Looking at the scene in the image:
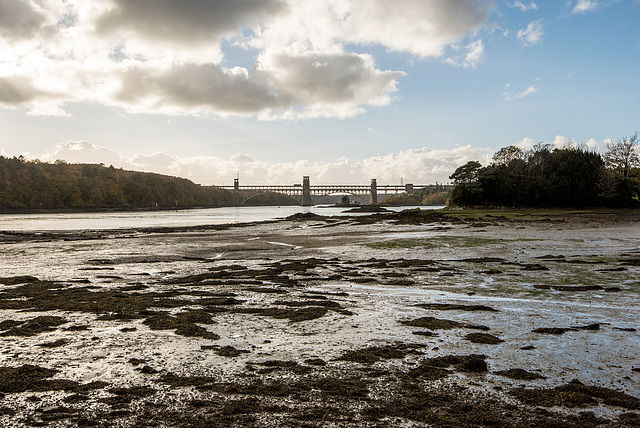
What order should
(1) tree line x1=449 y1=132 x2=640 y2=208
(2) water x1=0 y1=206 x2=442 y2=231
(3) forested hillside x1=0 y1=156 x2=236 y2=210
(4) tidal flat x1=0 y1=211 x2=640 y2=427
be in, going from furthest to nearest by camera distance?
1. (3) forested hillside x1=0 y1=156 x2=236 y2=210
2. (1) tree line x1=449 y1=132 x2=640 y2=208
3. (2) water x1=0 y1=206 x2=442 y2=231
4. (4) tidal flat x1=0 y1=211 x2=640 y2=427

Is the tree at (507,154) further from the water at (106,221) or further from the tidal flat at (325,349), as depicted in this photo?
the tidal flat at (325,349)

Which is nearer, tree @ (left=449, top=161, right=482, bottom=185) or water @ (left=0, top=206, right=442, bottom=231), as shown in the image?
water @ (left=0, top=206, right=442, bottom=231)

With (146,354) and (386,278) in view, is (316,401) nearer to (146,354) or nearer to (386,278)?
(146,354)

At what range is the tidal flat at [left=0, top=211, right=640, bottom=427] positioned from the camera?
4.80m

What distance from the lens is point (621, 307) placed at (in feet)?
31.3

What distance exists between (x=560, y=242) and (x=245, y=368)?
23.1 metres

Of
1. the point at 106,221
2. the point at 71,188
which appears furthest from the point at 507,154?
the point at 71,188

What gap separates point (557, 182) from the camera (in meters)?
73.7

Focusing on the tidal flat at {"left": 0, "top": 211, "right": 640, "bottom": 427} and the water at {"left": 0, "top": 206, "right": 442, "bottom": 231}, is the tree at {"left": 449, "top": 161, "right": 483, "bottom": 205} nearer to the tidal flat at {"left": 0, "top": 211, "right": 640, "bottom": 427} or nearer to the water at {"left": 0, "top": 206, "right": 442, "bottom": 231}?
the water at {"left": 0, "top": 206, "right": 442, "bottom": 231}

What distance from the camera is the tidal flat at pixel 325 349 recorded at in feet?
15.7

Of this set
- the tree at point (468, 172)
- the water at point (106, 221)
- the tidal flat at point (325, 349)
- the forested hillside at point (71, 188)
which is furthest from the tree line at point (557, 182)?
the forested hillside at point (71, 188)

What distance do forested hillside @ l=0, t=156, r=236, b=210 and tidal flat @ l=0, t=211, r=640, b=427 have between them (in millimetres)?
143261

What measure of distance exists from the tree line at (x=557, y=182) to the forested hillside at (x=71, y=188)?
12099cm

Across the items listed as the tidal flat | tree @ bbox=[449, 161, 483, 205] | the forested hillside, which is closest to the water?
tree @ bbox=[449, 161, 483, 205]
